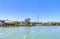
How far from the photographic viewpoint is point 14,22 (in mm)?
46688

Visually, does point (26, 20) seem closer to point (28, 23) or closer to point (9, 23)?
point (28, 23)

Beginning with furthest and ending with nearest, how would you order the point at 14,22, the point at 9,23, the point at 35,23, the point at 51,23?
1. the point at 51,23
2. the point at 35,23
3. the point at 14,22
4. the point at 9,23

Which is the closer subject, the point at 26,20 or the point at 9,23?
the point at 9,23

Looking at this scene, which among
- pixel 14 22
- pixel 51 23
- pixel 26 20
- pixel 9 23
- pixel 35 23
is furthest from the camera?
pixel 51 23

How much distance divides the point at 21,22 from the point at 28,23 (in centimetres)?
388

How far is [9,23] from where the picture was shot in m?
43.9

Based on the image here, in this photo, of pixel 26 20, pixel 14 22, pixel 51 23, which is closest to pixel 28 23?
pixel 26 20

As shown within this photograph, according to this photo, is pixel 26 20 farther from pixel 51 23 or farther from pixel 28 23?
pixel 51 23

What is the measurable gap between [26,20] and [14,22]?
5333 mm

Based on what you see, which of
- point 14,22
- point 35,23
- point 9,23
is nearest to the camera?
point 9,23

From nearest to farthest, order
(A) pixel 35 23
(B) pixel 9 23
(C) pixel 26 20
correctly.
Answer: (B) pixel 9 23, (C) pixel 26 20, (A) pixel 35 23

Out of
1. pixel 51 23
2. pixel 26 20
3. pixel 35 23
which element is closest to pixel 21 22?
pixel 26 20

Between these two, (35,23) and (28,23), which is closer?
(28,23)

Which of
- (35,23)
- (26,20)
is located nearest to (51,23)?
(35,23)
